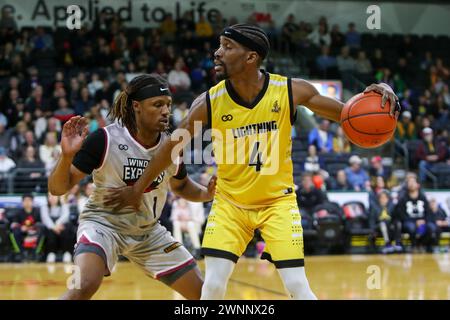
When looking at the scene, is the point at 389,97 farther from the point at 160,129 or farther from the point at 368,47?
the point at 368,47

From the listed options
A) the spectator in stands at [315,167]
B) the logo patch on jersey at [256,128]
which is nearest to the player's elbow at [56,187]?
the logo patch on jersey at [256,128]

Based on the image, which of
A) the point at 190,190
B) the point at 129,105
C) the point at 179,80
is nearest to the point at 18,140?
the point at 179,80

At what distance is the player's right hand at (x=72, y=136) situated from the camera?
193 inches

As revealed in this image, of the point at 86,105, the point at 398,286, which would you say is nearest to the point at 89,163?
the point at 398,286

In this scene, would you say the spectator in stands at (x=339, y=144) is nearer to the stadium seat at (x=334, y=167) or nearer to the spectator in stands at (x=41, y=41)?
the stadium seat at (x=334, y=167)

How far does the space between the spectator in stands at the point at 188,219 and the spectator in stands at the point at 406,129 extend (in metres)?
6.51

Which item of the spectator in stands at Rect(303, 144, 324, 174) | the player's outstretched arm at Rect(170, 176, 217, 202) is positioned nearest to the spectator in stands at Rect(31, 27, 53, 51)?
the spectator in stands at Rect(303, 144, 324, 174)

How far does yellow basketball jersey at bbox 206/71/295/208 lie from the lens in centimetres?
495

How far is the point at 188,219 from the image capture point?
12.7 m

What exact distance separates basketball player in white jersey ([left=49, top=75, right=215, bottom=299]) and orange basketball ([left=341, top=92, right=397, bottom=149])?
1.27m

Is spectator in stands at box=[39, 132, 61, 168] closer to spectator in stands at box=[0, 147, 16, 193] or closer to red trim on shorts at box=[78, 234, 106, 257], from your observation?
spectator in stands at box=[0, 147, 16, 193]

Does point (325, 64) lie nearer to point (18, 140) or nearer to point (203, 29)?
point (203, 29)

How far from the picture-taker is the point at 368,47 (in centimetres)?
2142
